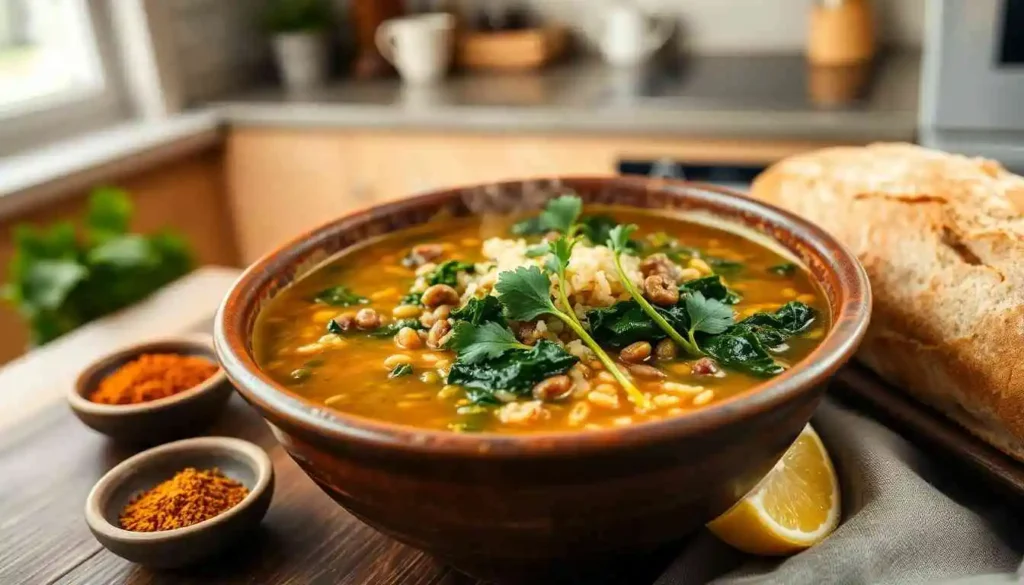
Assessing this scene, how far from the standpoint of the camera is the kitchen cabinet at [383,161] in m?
2.99

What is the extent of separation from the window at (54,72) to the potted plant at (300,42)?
0.65 m

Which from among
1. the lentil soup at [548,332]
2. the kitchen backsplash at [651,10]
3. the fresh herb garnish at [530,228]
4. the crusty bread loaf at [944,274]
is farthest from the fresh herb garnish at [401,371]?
the kitchen backsplash at [651,10]

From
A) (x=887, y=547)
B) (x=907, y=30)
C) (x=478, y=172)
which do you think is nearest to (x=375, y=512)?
(x=887, y=547)

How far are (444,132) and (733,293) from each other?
2.16 meters

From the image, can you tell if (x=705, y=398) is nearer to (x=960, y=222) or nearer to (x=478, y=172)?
(x=960, y=222)

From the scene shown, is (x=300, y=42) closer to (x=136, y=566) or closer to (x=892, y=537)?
(x=136, y=566)

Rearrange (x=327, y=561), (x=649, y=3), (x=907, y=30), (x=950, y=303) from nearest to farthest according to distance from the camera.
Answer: (x=327, y=561) → (x=950, y=303) → (x=907, y=30) → (x=649, y=3)

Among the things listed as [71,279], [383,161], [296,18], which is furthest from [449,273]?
[296,18]

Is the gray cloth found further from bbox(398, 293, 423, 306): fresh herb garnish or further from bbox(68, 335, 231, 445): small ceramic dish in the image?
bbox(68, 335, 231, 445): small ceramic dish

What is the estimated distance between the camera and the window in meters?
3.37

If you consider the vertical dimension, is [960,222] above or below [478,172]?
above

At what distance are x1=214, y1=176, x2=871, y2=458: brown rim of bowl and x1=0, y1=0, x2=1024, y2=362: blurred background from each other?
4.85 ft

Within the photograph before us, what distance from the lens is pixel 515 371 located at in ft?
3.42

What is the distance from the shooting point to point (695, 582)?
1.00 meters
